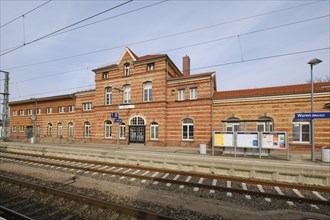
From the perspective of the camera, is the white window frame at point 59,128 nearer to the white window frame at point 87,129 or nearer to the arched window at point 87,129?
the white window frame at point 87,129

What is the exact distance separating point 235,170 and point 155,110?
14.0 meters

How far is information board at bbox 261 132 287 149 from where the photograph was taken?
13.0m

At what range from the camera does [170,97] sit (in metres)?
22.2

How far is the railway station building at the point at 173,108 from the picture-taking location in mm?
16641

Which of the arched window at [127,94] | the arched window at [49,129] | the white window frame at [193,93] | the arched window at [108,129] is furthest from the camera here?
the arched window at [49,129]

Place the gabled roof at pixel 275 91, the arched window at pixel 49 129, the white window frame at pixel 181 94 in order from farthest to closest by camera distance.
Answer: the arched window at pixel 49 129
the white window frame at pixel 181 94
the gabled roof at pixel 275 91

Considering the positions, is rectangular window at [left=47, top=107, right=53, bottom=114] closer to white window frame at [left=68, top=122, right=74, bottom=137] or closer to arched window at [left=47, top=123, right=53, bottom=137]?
arched window at [left=47, top=123, right=53, bottom=137]

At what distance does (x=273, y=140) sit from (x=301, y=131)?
5.62 metres

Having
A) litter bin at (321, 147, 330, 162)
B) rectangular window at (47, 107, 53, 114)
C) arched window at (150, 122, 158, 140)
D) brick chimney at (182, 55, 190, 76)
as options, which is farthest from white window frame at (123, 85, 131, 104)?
litter bin at (321, 147, 330, 162)

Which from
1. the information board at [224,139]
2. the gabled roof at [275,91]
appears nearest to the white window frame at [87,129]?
the gabled roof at [275,91]

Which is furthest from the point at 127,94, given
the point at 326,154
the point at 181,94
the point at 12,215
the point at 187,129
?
the point at 326,154

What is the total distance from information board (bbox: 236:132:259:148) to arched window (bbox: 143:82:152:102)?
1245 cm

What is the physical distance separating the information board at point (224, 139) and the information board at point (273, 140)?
7.52ft

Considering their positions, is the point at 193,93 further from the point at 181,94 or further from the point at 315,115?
the point at 315,115
